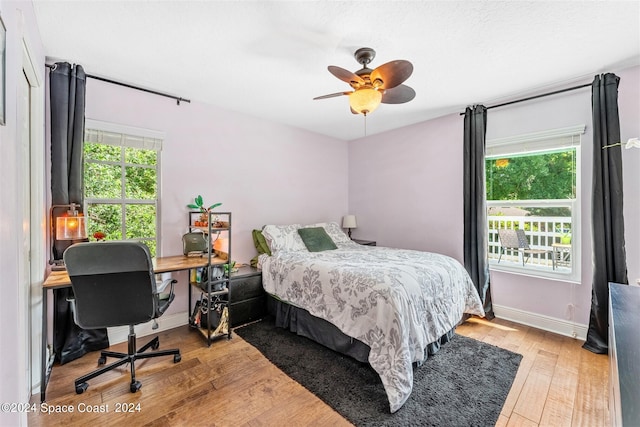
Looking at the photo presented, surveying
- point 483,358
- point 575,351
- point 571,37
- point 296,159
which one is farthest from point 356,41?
point 575,351

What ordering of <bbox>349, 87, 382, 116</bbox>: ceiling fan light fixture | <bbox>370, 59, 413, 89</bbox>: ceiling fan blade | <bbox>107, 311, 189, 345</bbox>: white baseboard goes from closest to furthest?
<bbox>370, 59, 413, 89</bbox>: ceiling fan blade
<bbox>349, 87, 382, 116</bbox>: ceiling fan light fixture
<bbox>107, 311, 189, 345</bbox>: white baseboard

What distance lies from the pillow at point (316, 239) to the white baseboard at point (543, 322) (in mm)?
2034

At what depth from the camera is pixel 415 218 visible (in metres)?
3.88

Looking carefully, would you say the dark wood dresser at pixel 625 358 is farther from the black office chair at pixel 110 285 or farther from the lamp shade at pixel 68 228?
the lamp shade at pixel 68 228

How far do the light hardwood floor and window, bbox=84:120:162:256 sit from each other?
1.12 metres

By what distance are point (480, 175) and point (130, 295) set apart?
3441 mm

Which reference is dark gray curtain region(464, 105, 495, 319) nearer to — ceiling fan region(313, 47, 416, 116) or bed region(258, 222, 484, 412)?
bed region(258, 222, 484, 412)

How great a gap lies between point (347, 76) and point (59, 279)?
2.46 meters

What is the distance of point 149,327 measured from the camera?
278 centimetres

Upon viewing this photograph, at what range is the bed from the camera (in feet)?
6.09

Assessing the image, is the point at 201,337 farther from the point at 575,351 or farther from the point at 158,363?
the point at 575,351

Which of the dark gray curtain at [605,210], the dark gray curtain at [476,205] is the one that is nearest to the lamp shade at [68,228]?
the dark gray curtain at [476,205]

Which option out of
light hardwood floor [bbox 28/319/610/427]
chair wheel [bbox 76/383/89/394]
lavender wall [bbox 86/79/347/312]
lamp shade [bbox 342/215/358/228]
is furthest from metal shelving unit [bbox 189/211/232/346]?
lamp shade [bbox 342/215/358/228]

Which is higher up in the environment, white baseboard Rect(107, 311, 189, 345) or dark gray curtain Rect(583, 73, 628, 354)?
dark gray curtain Rect(583, 73, 628, 354)
